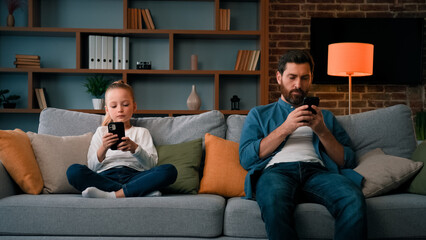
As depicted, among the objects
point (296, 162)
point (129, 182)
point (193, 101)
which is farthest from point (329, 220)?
point (193, 101)

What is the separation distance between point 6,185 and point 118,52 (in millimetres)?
2328

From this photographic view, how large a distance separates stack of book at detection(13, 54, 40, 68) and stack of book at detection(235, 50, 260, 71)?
6.77ft

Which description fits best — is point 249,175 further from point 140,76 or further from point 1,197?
point 140,76

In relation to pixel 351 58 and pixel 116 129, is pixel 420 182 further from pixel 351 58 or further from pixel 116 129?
pixel 351 58

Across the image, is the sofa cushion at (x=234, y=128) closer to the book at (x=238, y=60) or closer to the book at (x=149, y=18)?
the book at (x=238, y=60)

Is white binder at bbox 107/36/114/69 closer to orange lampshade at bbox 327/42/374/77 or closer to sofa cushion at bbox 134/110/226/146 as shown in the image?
sofa cushion at bbox 134/110/226/146

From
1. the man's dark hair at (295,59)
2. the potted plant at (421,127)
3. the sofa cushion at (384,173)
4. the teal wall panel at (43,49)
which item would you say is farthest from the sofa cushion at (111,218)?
the potted plant at (421,127)

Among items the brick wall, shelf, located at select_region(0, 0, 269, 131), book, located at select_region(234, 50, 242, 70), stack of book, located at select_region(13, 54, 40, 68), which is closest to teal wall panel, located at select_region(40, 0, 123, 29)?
shelf, located at select_region(0, 0, 269, 131)

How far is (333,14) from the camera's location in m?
4.20

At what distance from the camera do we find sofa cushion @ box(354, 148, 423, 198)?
171cm

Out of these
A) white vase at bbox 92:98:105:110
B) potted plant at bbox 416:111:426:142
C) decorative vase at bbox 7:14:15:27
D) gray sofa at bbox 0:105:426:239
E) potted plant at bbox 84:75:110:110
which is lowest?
gray sofa at bbox 0:105:426:239

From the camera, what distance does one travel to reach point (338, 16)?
420 cm

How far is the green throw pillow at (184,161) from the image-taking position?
1.87m

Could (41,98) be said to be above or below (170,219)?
above
